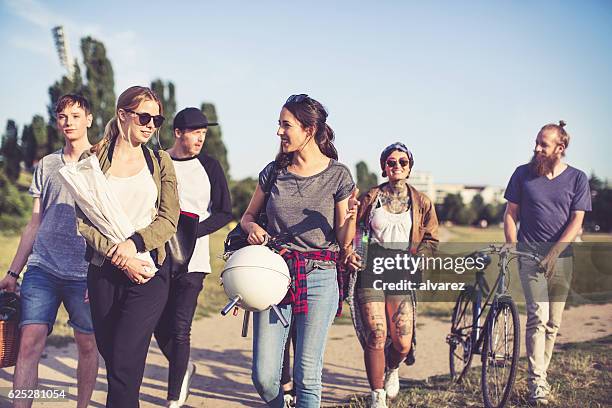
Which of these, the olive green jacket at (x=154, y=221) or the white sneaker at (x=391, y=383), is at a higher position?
the olive green jacket at (x=154, y=221)

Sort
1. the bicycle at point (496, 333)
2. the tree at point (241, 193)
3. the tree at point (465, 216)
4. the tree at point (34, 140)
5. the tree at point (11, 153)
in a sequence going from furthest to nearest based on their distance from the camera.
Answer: the tree at point (465, 216) → the tree at point (241, 193) → the tree at point (34, 140) → the tree at point (11, 153) → the bicycle at point (496, 333)

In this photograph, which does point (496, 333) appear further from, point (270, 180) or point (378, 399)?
point (270, 180)

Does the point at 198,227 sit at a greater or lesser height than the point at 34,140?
lesser

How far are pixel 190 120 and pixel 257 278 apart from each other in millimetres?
1963

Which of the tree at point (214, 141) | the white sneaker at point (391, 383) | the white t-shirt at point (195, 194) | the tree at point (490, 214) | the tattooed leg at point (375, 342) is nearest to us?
the tattooed leg at point (375, 342)

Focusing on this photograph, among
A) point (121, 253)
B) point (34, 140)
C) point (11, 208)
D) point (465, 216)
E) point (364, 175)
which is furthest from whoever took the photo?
point (465, 216)

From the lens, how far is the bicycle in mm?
4715

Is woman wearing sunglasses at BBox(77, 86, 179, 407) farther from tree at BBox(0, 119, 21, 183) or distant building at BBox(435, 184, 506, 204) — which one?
distant building at BBox(435, 184, 506, 204)

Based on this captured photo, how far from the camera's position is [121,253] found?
3.20m

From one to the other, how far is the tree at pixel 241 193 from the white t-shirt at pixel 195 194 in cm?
3001

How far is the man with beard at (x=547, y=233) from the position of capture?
16.8 feet

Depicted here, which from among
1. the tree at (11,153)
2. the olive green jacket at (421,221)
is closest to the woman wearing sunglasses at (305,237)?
the olive green jacket at (421,221)

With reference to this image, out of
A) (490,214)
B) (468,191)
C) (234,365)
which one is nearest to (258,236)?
(234,365)

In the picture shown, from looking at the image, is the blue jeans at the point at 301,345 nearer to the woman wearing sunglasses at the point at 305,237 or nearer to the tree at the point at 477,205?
the woman wearing sunglasses at the point at 305,237
